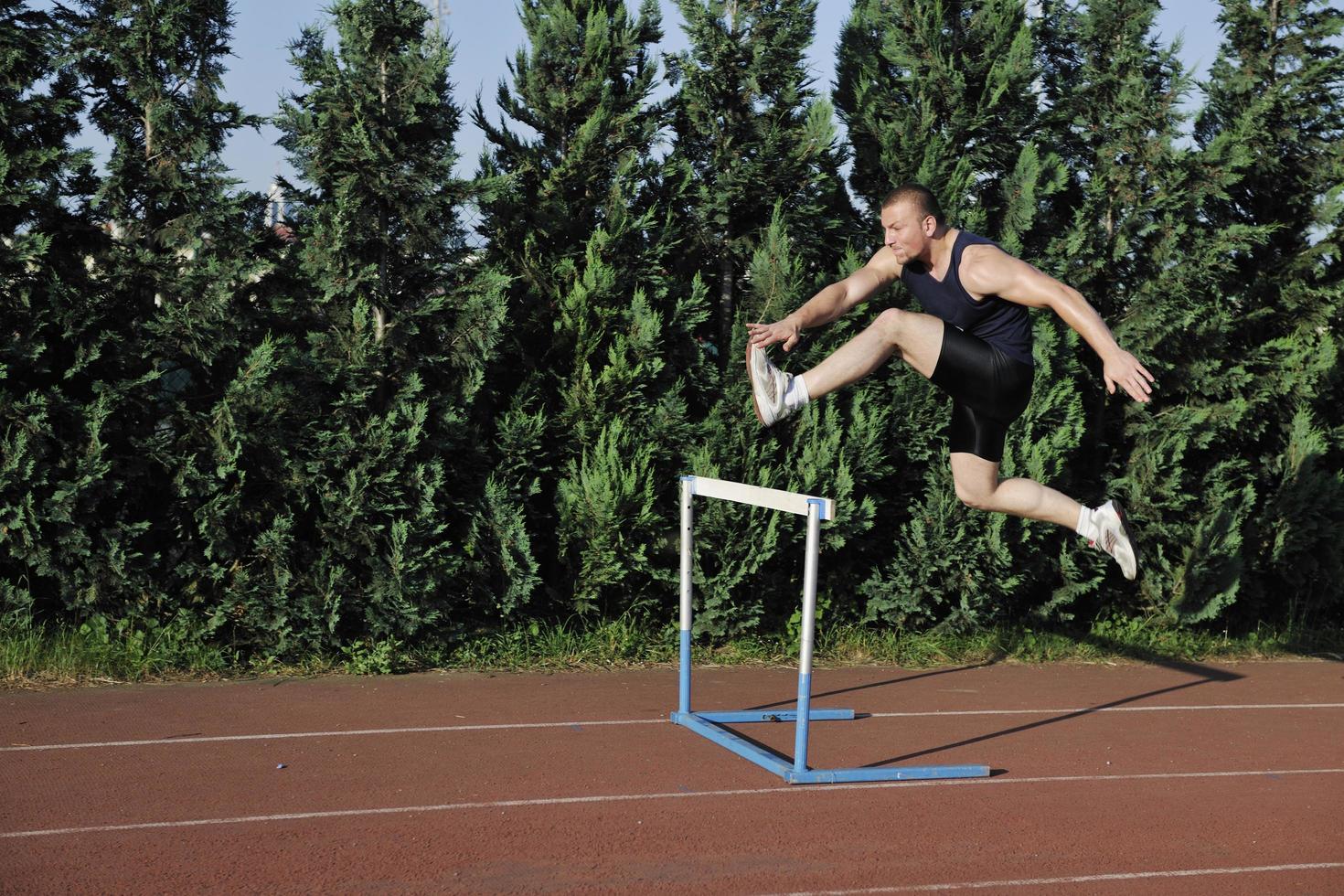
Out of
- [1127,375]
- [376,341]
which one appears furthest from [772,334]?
[376,341]

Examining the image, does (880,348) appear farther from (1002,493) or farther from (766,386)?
(1002,493)

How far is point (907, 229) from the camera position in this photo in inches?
220

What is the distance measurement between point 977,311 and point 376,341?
3912mm

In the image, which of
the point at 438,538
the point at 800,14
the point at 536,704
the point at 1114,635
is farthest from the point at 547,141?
the point at 1114,635

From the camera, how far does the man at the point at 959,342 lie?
5414 millimetres

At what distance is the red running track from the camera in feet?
14.5

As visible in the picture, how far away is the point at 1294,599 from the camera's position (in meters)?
10.1

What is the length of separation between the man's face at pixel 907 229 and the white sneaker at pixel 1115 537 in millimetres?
1619

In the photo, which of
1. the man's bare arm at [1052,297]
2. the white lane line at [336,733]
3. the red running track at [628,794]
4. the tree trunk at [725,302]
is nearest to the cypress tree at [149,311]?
the red running track at [628,794]

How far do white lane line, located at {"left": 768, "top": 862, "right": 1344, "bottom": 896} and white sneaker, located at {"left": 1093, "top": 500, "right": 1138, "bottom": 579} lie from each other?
1.57 metres

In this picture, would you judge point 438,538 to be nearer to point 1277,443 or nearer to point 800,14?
point 800,14

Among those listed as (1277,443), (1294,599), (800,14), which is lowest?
(1294,599)

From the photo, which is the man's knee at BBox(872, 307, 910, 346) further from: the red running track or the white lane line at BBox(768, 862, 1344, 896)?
the white lane line at BBox(768, 862, 1344, 896)

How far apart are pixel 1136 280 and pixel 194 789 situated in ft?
25.0
